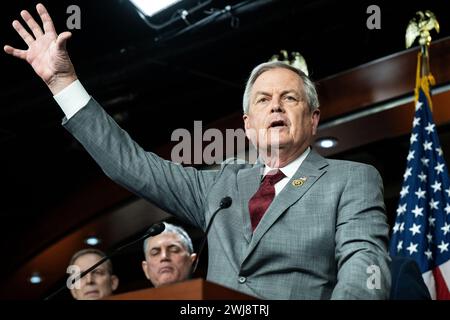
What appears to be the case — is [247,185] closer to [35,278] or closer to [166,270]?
[166,270]

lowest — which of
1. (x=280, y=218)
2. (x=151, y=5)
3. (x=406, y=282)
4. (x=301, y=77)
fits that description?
(x=406, y=282)

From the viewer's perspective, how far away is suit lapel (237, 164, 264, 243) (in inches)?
60.0

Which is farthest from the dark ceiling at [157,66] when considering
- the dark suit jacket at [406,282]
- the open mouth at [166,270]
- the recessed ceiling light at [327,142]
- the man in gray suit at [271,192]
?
the dark suit jacket at [406,282]

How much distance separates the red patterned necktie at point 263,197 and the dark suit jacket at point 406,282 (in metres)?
0.30

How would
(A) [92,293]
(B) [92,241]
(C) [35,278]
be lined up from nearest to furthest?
1. (A) [92,293]
2. (B) [92,241]
3. (C) [35,278]

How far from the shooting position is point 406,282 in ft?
4.83

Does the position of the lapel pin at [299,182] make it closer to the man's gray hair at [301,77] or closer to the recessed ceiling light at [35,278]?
the man's gray hair at [301,77]

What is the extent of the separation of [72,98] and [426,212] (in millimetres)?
2093

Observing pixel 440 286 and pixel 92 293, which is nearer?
pixel 440 286

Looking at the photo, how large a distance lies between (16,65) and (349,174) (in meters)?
3.47

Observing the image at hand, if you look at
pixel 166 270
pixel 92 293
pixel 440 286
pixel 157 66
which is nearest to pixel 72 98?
pixel 166 270

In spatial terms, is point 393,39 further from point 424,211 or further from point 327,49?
point 424,211

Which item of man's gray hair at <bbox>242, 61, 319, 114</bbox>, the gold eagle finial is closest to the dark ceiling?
the gold eagle finial

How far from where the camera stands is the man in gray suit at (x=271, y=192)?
1.40 meters
